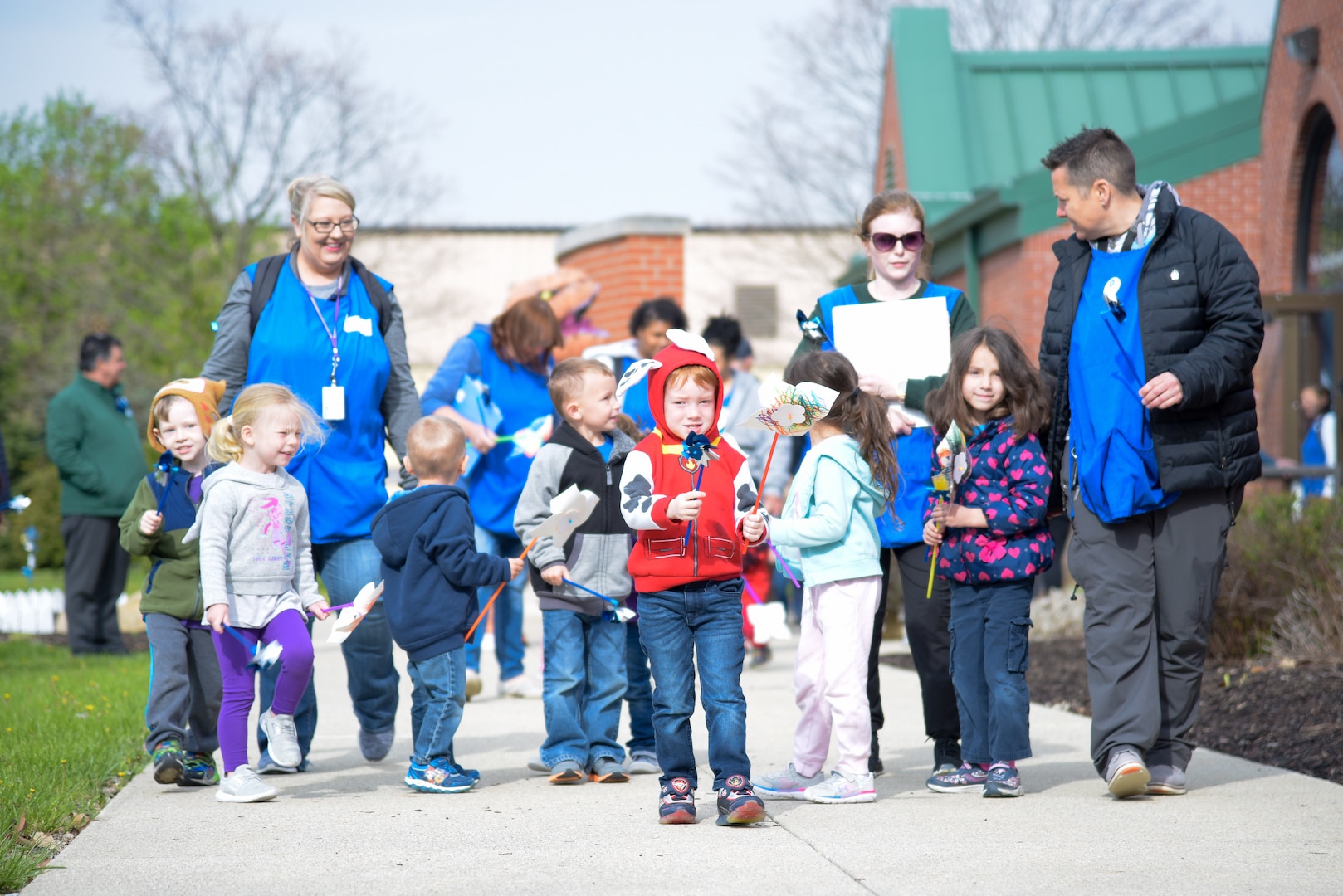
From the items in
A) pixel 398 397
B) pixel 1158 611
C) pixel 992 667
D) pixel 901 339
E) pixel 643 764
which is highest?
pixel 901 339

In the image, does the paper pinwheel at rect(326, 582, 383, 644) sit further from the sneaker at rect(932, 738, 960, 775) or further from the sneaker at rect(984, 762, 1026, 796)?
the sneaker at rect(984, 762, 1026, 796)

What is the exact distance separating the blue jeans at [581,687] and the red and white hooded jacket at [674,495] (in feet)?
3.13

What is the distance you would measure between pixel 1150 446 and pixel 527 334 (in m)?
3.58

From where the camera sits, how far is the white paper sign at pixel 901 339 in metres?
5.68

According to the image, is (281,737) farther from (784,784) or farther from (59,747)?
(784,784)

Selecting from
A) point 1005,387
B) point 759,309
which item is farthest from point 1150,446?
point 759,309

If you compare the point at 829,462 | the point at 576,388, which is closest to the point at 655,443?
the point at 829,462

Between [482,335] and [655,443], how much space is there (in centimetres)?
319

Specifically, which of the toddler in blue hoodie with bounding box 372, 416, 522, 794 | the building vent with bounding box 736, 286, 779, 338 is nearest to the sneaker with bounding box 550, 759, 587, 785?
the toddler in blue hoodie with bounding box 372, 416, 522, 794

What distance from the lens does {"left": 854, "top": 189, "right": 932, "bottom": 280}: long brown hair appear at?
5.63 metres

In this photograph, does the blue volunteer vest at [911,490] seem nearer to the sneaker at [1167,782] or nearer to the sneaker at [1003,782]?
the sneaker at [1003,782]

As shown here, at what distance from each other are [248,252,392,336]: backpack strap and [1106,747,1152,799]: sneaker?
3.37 metres

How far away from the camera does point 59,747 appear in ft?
19.6

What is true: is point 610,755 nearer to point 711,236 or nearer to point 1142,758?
point 1142,758
